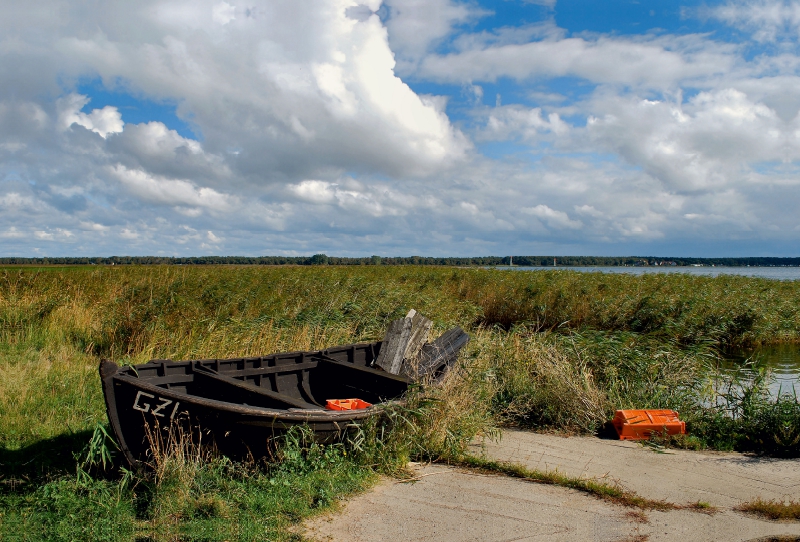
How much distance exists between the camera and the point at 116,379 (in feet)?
17.9

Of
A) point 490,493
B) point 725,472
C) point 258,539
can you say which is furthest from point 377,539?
point 725,472

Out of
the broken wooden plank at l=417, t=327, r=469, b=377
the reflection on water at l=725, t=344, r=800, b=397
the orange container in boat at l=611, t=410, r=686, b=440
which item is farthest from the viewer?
the reflection on water at l=725, t=344, r=800, b=397

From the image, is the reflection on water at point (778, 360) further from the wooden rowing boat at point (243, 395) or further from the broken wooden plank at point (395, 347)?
the wooden rowing boat at point (243, 395)

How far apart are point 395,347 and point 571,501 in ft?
12.7

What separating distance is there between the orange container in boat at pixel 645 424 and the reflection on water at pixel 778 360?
19.6ft

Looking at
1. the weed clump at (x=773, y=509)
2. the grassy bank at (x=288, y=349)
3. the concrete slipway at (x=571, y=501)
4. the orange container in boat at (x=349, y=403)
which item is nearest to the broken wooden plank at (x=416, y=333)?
the grassy bank at (x=288, y=349)

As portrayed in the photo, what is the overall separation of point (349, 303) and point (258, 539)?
417 inches

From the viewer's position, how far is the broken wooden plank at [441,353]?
8312 mm

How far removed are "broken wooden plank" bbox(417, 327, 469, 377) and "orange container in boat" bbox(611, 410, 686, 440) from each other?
2266mm

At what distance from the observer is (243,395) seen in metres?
6.44

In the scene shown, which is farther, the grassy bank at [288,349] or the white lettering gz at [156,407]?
the white lettering gz at [156,407]

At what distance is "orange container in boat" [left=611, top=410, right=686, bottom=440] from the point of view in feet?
23.4

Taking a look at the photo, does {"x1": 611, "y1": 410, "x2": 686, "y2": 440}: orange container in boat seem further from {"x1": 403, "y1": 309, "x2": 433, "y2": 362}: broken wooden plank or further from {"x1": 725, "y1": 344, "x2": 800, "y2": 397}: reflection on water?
{"x1": 725, "y1": 344, "x2": 800, "y2": 397}: reflection on water

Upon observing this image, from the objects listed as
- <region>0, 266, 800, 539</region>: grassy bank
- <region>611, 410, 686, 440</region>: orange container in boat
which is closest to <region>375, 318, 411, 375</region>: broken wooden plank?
<region>0, 266, 800, 539</region>: grassy bank
